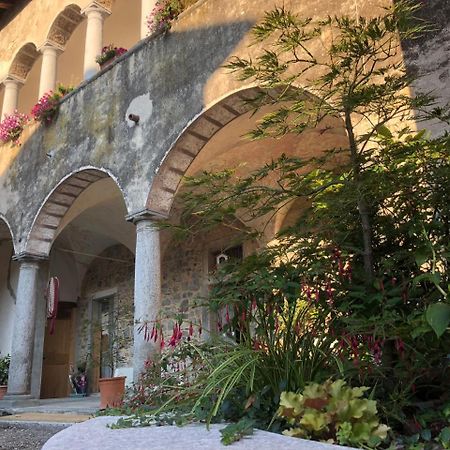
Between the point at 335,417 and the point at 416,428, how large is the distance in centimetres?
40

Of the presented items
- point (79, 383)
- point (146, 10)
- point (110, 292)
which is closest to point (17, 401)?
point (79, 383)

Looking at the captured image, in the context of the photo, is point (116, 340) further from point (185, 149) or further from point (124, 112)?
point (185, 149)

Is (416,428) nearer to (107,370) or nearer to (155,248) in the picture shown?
(155,248)

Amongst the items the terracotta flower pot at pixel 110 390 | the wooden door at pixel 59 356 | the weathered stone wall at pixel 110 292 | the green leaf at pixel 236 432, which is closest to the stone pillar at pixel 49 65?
the weathered stone wall at pixel 110 292

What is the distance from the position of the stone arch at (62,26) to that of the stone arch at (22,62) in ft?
3.27

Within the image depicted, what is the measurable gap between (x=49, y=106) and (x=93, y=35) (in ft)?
4.23

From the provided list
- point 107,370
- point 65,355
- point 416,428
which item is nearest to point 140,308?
point 416,428

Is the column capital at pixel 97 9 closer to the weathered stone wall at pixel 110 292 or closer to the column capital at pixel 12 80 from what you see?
the column capital at pixel 12 80

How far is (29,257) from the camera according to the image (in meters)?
7.95

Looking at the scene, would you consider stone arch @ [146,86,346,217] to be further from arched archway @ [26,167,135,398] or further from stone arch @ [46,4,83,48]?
stone arch @ [46,4,83,48]

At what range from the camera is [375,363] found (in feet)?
7.75

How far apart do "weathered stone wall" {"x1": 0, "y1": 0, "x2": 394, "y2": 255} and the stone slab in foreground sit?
12.9ft

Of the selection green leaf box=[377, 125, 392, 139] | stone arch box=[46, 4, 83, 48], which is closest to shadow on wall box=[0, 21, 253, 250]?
stone arch box=[46, 4, 83, 48]

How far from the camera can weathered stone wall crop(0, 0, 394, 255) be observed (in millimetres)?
5656
